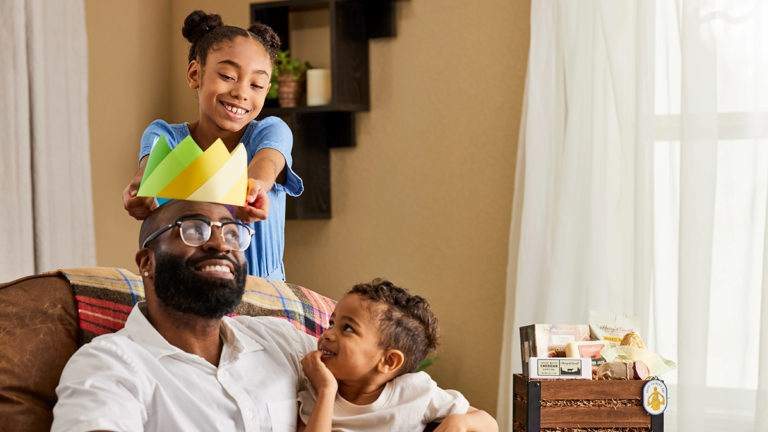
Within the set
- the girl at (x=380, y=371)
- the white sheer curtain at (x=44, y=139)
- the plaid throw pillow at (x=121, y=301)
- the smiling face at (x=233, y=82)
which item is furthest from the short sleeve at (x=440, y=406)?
the white sheer curtain at (x=44, y=139)

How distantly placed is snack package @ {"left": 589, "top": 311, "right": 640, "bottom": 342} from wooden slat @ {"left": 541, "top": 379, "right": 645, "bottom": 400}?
0.47 feet

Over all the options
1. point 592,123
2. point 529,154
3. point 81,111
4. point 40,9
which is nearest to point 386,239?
point 529,154

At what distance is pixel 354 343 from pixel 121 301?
1.48ft

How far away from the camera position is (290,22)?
3201 millimetres

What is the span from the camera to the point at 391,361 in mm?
1596

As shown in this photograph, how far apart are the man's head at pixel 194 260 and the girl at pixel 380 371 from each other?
0.26 metres

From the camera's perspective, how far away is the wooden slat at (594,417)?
1.77 metres

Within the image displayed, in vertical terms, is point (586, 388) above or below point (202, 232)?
below

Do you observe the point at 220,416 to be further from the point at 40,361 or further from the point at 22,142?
the point at 22,142

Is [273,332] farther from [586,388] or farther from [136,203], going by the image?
[586,388]

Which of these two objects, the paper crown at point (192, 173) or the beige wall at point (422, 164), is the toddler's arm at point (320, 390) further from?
the beige wall at point (422, 164)

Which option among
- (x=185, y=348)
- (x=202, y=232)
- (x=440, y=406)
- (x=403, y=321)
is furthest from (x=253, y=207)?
(x=440, y=406)

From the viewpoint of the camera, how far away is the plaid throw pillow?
1.49 meters

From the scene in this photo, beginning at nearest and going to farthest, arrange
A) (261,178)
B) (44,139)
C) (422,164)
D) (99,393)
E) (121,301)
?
(99,393) → (121,301) → (261,178) → (44,139) → (422,164)
